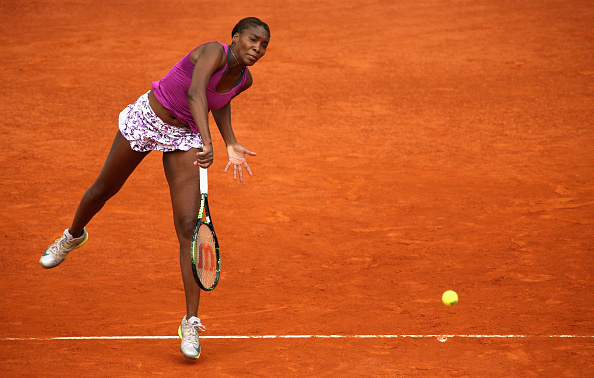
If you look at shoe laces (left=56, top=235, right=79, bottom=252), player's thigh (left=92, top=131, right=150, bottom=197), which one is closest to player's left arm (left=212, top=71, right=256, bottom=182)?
player's thigh (left=92, top=131, right=150, bottom=197)

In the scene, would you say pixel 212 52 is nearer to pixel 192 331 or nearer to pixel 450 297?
pixel 192 331

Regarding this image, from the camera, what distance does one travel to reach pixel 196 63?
469 centimetres

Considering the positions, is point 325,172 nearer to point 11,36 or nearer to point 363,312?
point 363,312

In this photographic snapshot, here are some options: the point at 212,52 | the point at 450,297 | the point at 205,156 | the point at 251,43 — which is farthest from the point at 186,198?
the point at 450,297

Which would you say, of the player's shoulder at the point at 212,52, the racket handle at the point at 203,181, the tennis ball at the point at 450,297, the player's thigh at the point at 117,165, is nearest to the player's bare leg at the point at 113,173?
the player's thigh at the point at 117,165

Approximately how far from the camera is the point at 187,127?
197 inches

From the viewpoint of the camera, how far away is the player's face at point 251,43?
469 cm

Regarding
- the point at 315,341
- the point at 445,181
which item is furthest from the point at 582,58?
the point at 315,341

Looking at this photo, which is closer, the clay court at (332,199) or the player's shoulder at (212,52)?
the player's shoulder at (212,52)

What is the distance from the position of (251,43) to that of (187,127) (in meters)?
0.72

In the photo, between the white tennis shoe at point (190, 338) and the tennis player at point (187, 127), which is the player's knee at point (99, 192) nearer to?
the tennis player at point (187, 127)

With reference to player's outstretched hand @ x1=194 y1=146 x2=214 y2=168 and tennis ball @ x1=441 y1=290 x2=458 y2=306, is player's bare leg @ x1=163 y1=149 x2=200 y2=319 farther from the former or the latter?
tennis ball @ x1=441 y1=290 x2=458 y2=306

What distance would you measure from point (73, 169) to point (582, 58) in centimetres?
851

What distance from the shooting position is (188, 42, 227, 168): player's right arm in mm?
4566
